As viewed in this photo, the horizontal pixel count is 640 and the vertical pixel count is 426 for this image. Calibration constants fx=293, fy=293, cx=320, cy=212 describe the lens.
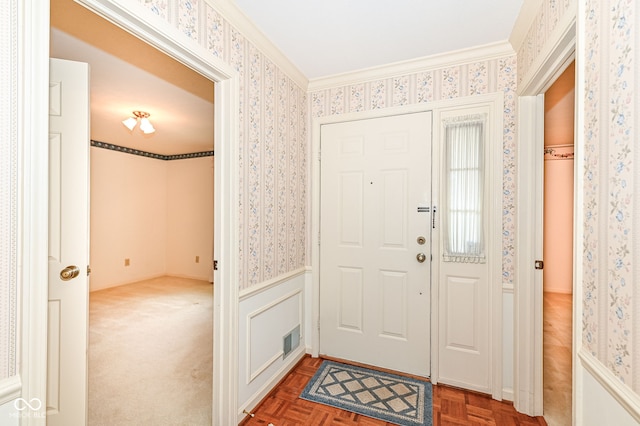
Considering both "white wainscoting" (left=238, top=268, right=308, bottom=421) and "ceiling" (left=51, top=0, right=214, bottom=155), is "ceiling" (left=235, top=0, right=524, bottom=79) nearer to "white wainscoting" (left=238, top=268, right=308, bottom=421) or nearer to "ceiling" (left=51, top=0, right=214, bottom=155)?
"ceiling" (left=51, top=0, right=214, bottom=155)

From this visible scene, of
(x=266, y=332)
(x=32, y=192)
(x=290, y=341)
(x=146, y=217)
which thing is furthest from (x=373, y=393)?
(x=146, y=217)

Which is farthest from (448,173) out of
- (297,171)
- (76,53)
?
(76,53)

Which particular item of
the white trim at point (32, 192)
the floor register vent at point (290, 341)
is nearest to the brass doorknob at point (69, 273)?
the white trim at point (32, 192)

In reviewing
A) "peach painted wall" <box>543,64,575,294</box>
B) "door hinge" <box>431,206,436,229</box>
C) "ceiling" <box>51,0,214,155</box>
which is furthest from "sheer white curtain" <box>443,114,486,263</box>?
"peach painted wall" <box>543,64,575,294</box>

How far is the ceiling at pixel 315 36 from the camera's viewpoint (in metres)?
1.72

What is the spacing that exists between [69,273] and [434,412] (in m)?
2.31

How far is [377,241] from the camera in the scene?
2463 millimetres

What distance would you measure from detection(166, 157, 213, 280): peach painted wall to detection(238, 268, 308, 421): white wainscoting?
3.37m

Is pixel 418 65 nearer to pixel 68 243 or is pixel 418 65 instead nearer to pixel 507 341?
pixel 507 341

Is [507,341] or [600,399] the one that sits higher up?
[600,399]

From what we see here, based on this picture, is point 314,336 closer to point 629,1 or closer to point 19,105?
point 19,105

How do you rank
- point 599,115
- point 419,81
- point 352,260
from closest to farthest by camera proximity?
point 599,115, point 419,81, point 352,260

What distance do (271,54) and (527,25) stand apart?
1651mm

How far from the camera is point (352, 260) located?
2.55m
